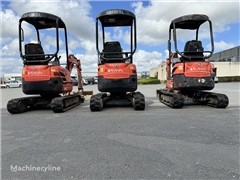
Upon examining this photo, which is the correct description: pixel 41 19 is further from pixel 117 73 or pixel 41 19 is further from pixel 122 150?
pixel 122 150

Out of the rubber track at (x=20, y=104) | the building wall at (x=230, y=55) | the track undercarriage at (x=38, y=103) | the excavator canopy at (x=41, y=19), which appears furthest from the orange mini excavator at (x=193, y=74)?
the building wall at (x=230, y=55)

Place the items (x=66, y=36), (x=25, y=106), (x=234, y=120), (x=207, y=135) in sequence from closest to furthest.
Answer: (x=207, y=135) → (x=234, y=120) → (x=25, y=106) → (x=66, y=36)

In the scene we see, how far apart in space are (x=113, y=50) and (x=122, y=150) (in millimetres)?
5981

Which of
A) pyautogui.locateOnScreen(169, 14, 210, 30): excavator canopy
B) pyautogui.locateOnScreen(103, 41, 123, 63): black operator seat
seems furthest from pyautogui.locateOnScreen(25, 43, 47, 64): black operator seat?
pyautogui.locateOnScreen(169, 14, 210, 30): excavator canopy

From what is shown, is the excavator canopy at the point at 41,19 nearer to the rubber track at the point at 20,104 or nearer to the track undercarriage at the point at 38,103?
the track undercarriage at the point at 38,103

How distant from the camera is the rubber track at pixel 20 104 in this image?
25.5 feet

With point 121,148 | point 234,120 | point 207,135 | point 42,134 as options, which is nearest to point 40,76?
Answer: point 42,134

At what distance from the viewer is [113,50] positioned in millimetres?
8961

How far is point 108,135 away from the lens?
460 cm

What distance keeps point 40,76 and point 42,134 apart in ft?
12.1

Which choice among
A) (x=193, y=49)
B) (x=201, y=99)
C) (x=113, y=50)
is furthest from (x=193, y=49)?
(x=113, y=50)

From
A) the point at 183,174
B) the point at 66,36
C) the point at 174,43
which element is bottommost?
the point at 183,174

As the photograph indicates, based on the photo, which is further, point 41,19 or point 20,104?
point 41,19

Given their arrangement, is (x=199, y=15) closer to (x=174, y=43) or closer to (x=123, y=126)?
(x=174, y=43)
